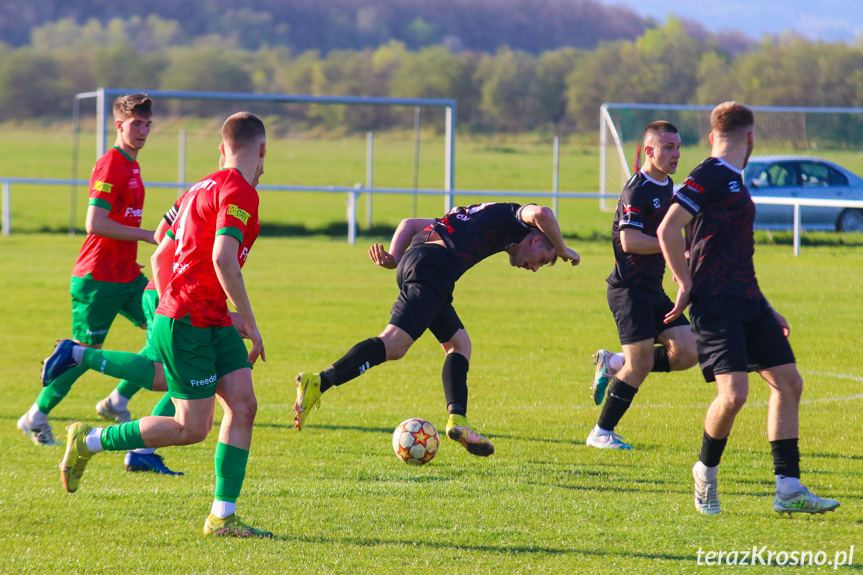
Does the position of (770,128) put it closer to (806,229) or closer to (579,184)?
(806,229)

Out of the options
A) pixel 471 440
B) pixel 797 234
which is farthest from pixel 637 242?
pixel 797 234

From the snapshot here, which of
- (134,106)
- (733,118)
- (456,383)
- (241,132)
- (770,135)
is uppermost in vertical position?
(770,135)

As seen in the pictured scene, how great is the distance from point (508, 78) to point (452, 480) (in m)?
44.7

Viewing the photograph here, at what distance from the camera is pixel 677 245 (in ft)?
15.5

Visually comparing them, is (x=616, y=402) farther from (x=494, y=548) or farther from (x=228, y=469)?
(x=228, y=469)

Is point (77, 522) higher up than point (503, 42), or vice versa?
point (503, 42)

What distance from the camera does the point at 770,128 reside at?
79.6ft

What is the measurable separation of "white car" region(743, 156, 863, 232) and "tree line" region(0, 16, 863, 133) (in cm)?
1706

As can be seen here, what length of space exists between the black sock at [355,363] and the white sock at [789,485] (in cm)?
231

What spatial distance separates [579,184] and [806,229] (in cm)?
1572

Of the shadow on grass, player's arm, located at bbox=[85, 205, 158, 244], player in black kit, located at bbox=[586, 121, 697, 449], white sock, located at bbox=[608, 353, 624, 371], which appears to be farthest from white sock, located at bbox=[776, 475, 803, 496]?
player's arm, located at bbox=[85, 205, 158, 244]

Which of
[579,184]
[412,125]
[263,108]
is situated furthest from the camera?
[263,108]

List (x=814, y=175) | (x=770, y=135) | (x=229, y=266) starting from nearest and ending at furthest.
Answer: (x=229, y=266) → (x=814, y=175) → (x=770, y=135)

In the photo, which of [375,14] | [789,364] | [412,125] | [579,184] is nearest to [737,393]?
[789,364]
